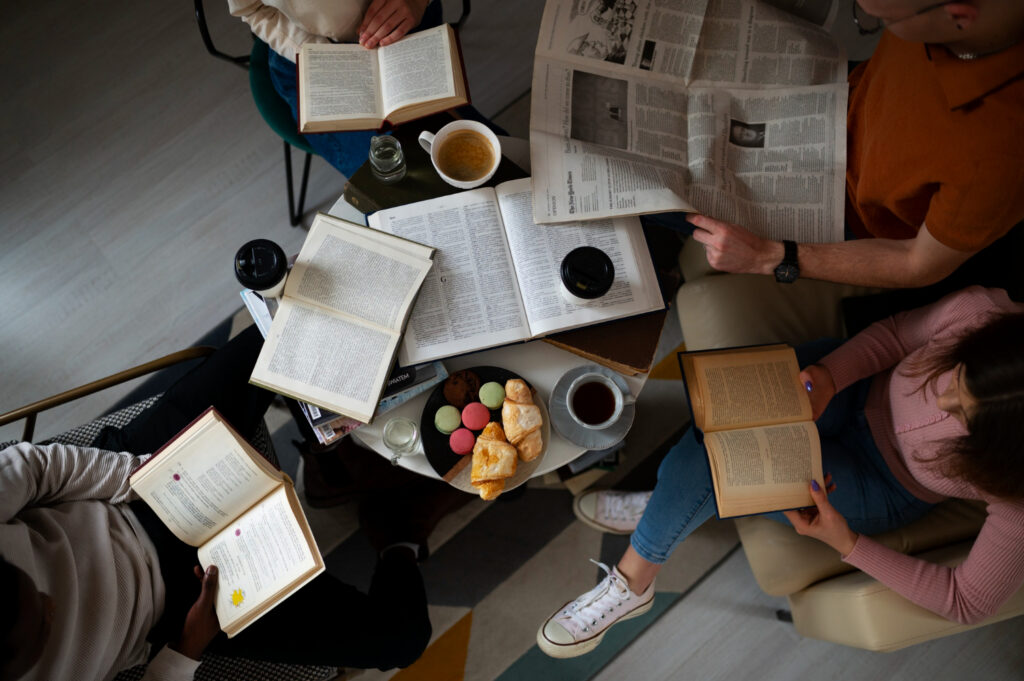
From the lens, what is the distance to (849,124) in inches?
48.6

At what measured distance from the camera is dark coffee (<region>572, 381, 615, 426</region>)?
1.10m

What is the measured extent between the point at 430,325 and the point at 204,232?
3.98 feet

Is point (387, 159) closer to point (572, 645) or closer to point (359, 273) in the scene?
point (359, 273)

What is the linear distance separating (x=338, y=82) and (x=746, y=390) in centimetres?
101

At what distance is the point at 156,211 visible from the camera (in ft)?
6.17

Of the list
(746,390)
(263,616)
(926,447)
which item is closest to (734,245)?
(746,390)

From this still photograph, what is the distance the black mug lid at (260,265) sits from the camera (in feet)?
3.24

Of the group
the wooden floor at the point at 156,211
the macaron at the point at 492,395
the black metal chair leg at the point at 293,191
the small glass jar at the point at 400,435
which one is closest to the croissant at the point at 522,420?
the macaron at the point at 492,395

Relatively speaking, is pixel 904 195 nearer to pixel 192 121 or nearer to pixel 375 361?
pixel 375 361

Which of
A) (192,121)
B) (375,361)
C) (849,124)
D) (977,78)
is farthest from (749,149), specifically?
(192,121)

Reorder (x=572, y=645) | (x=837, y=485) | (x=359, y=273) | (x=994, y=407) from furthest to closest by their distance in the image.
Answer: (x=572, y=645) < (x=837, y=485) < (x=359, y=273) < (x=994, y=407)

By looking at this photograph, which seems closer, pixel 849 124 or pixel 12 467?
pixel 12 467

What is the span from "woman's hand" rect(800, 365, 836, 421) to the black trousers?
96 centimetres

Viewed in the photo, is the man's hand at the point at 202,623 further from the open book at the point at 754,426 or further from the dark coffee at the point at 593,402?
the open book at the point at 754,426
